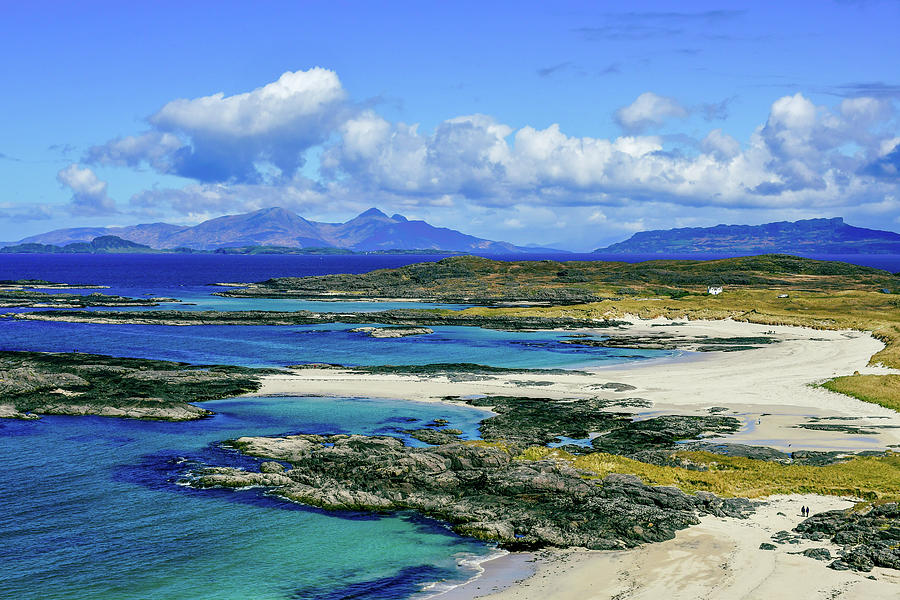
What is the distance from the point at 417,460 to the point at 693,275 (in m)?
163

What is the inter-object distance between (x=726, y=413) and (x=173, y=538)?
3580 cm

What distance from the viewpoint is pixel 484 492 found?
32.3 meters

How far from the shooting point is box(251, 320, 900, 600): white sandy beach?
2322 cm

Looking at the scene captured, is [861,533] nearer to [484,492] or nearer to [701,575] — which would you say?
[701,575]

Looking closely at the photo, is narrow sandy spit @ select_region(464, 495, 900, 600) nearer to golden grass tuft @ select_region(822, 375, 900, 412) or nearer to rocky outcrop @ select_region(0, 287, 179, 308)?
golden grass tuft @ select_region(822, 375, 900, 412)

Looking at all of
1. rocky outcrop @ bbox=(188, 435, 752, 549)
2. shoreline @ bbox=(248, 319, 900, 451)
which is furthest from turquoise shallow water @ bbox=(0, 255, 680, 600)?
shoreline @ bbox=(248, 319, 900, 451)

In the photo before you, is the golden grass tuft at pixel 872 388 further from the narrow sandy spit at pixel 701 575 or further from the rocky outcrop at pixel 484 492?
the narrow sandy spit at pixel 701 575

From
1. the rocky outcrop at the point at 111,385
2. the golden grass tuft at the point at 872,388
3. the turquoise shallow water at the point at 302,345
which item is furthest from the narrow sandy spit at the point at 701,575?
the turquoise shallow water at the point at 302,345

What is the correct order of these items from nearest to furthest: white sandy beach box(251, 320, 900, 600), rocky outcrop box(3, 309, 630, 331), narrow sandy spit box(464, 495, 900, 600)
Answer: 1. narrow sandy spit box(464, 495, 900, 600)
2. white sandy beach box(251, 320, 900, 600)
3. rocky outcrop box(3, 309, 630, 331)

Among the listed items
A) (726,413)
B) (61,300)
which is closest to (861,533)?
(726,413)

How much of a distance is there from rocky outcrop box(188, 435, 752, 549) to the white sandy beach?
1.31 metres

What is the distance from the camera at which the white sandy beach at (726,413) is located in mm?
23219

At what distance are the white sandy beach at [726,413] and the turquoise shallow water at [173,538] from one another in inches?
154

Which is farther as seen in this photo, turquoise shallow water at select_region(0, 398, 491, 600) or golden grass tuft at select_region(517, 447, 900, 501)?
golden grass tuft at select_region(517, 447, 900, 501)
